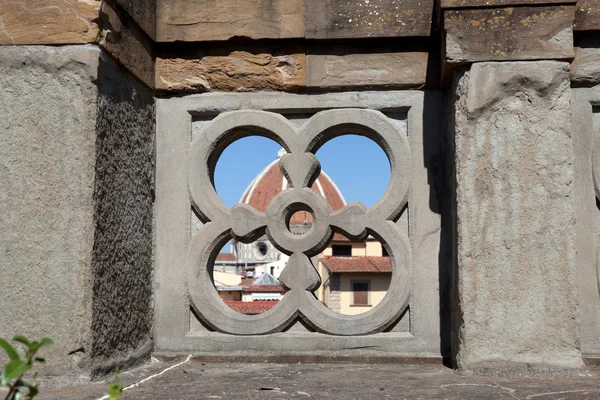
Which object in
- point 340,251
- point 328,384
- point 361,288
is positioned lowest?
point 328,384

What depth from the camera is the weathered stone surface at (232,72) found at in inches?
138

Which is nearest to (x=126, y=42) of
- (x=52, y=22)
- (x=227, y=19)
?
(x=52, y=22)

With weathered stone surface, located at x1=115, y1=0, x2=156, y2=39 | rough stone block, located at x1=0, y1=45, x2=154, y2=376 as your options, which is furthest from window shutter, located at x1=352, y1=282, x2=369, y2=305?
rough stone block, located at x1=0, y1=45, x2=154, y2=376

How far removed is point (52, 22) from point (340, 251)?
3799 cm

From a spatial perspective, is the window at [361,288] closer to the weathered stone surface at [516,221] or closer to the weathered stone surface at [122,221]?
the weathered stone surface at [122,221]

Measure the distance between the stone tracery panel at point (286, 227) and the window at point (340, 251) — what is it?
36.9 metres

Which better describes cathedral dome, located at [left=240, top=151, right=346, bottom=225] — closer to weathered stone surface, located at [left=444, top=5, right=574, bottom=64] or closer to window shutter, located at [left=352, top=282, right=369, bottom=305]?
window shutter, located at [left=352, top=282, right=369, bottom=305]

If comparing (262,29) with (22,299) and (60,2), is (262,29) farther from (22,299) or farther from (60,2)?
(22,299)

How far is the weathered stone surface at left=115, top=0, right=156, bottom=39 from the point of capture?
3.12m

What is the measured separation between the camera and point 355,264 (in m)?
37.4

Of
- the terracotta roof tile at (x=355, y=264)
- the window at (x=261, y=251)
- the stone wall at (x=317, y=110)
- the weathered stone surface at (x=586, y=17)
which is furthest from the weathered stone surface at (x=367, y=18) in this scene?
the window at (x=261, y=251)

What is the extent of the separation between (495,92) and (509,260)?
2.19 feet

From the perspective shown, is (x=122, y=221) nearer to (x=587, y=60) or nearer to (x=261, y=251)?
(x=587, y=60)

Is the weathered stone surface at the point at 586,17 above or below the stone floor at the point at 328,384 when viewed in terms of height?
above
